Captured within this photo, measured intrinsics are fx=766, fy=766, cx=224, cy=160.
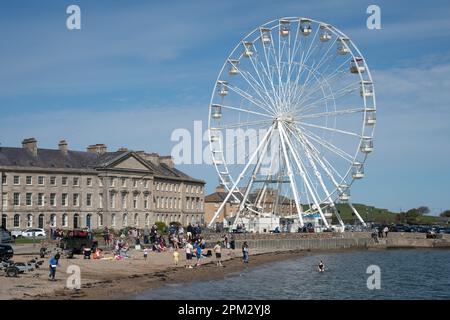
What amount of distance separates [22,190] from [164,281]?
43587mm

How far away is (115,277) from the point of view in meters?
37.2

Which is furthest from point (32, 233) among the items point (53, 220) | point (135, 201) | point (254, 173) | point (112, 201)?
point (135, 201)

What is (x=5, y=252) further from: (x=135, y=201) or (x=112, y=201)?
(x=135, y=201)

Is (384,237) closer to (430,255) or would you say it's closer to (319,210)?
(430,255)

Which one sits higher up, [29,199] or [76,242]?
[29,199]

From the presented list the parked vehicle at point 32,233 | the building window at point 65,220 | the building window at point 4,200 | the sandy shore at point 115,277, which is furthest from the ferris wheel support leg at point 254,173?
the building window at point 4,200

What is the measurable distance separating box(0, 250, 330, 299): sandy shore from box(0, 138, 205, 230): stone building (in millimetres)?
28571

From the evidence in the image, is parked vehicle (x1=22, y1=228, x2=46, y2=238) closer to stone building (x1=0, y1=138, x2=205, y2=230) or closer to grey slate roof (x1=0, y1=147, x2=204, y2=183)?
stone building (x1=0, y1=138, x2=205, y2=230)

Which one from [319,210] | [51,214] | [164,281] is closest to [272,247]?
[319,210]

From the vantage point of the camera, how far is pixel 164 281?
38.1m

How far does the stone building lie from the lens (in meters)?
77.6

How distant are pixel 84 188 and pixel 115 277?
49.0 metres
